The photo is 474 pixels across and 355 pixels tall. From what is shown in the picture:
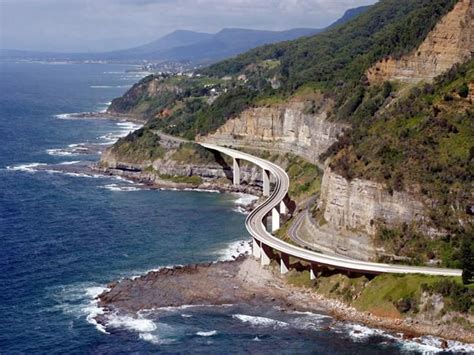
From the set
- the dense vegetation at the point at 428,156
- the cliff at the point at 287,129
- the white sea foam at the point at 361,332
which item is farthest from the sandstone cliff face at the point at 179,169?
the white sea foam at the point at 361,332

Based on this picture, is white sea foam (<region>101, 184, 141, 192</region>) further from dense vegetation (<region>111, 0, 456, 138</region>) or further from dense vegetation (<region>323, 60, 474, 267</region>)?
dense vegetation (<region>323, 60, 474, 267</region>)

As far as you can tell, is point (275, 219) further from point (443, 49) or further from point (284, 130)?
point (284, 130)

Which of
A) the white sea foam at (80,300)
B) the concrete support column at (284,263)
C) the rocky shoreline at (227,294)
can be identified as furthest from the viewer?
the concrete support column at (284,263)

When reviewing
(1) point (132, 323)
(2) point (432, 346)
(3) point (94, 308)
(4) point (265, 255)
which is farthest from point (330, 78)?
(2) point (432, 346)

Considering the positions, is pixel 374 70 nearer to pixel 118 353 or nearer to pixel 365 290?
pixel 365 290

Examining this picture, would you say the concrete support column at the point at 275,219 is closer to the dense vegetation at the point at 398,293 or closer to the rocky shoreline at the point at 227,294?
the rocky shoreline at the point at 227,294
